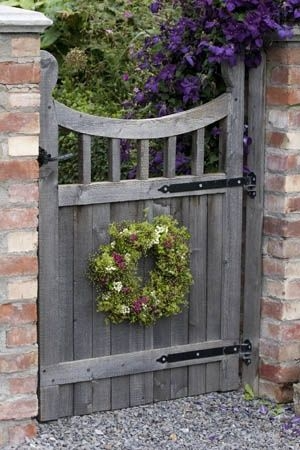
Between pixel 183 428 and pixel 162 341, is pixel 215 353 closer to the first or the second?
pixel 162 341

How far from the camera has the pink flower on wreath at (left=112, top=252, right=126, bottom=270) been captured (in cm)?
475

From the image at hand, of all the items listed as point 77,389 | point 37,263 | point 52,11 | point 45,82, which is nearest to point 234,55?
point 45,82

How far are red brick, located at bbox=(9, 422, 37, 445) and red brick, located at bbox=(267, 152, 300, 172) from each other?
1.56 meters

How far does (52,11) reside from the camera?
265 inches

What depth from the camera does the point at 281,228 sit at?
5027 millimetres

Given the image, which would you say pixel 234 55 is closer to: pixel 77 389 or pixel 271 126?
pixel 271 126

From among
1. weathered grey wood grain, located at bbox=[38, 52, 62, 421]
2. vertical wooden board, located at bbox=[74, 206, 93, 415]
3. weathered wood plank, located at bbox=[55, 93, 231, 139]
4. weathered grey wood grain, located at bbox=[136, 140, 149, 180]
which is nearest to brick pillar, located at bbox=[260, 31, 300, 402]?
weathered wood plank, located at bbox=[55, 93, 231, 139]

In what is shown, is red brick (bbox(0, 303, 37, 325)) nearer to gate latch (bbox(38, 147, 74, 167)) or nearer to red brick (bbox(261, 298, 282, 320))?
gate latch (bbox(38, 147, 74, 167))

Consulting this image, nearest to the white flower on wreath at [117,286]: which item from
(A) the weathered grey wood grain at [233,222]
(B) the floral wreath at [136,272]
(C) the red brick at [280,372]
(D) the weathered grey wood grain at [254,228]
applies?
(B) the floral wreath at [136,272]

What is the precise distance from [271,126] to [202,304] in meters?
0.86

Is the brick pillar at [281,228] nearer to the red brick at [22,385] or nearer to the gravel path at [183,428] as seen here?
the gravel path at [183,428]

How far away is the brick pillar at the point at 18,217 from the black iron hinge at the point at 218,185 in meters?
0.72

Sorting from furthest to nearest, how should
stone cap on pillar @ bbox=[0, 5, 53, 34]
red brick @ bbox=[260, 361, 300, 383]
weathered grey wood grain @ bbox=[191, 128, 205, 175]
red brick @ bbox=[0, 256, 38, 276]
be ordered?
1. red brick @ bbox=[260, 361, 300, 383]
2. weathered grey wood grain @ bbox=[191, 128, 205, 175]
3. red brick @ bbox=[0, 256, 38, 276]
4. stone cap on pillar @ bbox=[0, 5, 53, 34]

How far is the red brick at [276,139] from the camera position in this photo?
4969 mm
